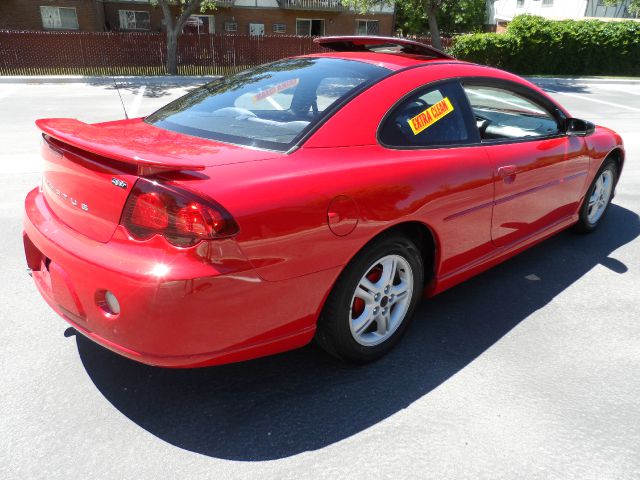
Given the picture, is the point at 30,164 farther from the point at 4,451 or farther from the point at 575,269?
the point at 575,269

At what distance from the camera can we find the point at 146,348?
6.64 feet

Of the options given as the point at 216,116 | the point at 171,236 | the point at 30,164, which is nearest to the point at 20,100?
the point at 30,164

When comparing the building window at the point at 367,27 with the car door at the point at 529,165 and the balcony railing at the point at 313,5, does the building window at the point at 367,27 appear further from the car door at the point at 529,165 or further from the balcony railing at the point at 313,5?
the car door at the point at 529,165

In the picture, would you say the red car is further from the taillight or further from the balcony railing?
the balcony railing

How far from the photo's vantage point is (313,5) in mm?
29219

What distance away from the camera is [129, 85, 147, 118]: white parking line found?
10491 millimetres

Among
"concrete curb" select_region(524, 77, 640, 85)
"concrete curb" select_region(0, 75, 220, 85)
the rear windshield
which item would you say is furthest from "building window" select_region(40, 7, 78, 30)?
the rear windshield

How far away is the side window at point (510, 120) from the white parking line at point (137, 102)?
7.81 meters

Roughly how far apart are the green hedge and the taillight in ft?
70.4

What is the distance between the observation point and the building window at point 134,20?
27703 mm

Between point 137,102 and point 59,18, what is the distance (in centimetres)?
1840

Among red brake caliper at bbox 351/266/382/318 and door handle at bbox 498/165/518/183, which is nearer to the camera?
red brake caliper at bbox 351/266/382/318

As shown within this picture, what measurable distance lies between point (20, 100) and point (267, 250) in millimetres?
12183

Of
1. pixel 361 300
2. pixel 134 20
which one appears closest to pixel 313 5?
pixel 134 20
